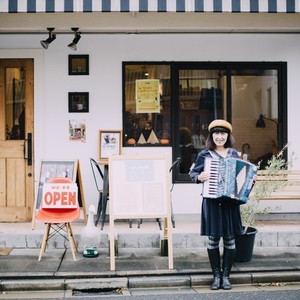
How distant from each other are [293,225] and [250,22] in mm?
3368

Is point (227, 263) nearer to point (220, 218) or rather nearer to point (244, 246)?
point (220, 218)

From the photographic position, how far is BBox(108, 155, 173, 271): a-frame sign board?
7426mm

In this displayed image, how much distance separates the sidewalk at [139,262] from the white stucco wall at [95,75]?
1.23 metres

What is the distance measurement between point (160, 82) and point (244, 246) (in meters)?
3.45

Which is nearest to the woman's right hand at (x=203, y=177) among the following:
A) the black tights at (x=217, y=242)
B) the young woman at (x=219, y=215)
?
the young woman at (x=219, y=215)

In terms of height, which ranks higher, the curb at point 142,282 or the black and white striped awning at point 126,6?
the black and white striped awning at point 126,6

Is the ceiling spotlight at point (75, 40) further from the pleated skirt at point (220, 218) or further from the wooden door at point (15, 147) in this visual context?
the pleated skirt at point (220, 218)

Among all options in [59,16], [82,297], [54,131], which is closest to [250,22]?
[59,16]

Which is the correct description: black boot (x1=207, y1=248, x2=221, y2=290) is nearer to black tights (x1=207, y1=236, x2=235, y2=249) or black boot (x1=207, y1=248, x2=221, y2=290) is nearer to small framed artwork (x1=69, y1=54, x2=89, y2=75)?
black tights (x1=207, y1=236, x2=235, y2=249)

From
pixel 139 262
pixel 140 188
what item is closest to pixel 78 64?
pixel 140 188

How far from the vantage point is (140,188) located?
7.50m

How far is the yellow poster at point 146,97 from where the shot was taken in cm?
976

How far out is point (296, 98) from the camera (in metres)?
9.88

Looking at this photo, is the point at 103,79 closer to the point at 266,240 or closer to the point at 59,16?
the point at 59,16
